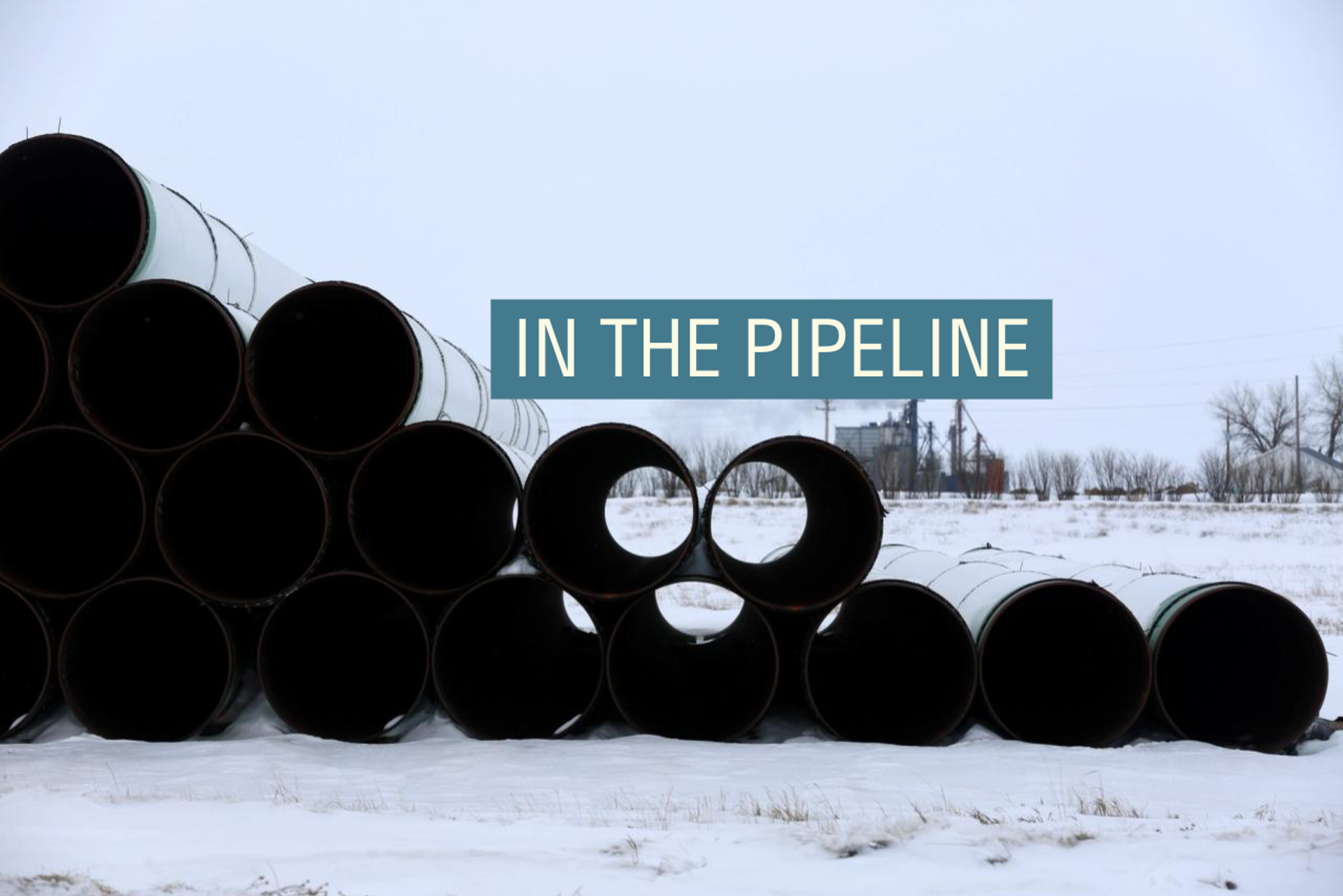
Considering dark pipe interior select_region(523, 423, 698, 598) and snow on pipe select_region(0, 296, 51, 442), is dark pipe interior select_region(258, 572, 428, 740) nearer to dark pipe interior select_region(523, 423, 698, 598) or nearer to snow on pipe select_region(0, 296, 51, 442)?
dark pipe interior select_region(523, 423, 698, 598)

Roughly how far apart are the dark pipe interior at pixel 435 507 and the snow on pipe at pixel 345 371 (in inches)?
8.7

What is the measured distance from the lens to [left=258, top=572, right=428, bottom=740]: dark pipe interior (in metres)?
5.50

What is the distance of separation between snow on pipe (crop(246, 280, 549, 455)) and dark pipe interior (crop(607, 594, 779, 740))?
195 cm

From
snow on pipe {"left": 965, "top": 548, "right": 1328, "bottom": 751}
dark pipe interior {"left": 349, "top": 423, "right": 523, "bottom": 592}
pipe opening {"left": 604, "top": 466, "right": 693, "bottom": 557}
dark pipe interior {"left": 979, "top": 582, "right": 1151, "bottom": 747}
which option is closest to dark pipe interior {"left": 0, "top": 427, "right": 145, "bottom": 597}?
dark pipe interior {"left": 349, "top": 423, "right": 523, "bottom": 592}

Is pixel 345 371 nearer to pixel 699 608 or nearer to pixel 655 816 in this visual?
pixel 655 816

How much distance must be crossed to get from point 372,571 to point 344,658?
3.28 ft

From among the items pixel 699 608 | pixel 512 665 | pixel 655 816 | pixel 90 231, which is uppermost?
pixel 90 231

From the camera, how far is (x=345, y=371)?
640 cm

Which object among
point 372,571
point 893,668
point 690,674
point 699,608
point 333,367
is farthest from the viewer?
point 699,608

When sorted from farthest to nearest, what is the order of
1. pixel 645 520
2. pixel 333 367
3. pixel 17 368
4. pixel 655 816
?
pixel 645 520, pixel 333 367, pixel 17 368, pixel 655 816

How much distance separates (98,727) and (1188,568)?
55.4ft

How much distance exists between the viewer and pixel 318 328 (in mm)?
6168

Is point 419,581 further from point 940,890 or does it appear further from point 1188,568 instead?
point 1188,568

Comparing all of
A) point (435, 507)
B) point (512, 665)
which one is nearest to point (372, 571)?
point (435, 507)
